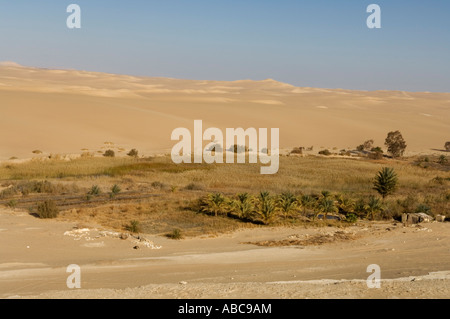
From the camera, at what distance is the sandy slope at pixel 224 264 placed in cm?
891

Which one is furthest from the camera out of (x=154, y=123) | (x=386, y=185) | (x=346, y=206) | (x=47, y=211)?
(x=154, y=123)

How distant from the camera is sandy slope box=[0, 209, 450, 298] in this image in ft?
29.2

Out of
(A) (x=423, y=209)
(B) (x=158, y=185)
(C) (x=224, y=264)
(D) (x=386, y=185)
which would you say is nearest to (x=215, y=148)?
(B) (x=158, y=185)

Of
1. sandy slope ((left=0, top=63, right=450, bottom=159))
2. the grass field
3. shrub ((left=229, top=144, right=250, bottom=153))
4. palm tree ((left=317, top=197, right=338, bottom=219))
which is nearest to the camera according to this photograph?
the grass field

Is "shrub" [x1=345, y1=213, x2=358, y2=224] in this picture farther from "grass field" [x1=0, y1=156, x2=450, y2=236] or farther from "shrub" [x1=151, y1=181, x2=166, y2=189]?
"shrub" [x1=151, y1=181, x2=166, y2=189]

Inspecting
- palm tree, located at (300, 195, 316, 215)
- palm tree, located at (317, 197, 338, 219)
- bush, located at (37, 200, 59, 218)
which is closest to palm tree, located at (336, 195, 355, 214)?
palm tree, located at (317, 197, 338, 219)

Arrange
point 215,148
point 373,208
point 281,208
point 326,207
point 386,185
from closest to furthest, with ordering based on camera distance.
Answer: point 281,208 → point 373,208 → point 326,207 → point 386,185 → point 215,148

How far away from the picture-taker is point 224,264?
40.1ft

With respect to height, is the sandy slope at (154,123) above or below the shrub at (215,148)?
above

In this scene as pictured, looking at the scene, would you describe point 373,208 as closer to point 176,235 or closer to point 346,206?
point 346,206

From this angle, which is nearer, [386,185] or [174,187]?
[386,185]

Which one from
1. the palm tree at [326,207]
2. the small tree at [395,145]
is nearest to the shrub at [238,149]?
the small tree at [395,145]

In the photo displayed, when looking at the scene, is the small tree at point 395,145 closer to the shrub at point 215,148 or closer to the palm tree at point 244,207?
the shrub at point 215,148
